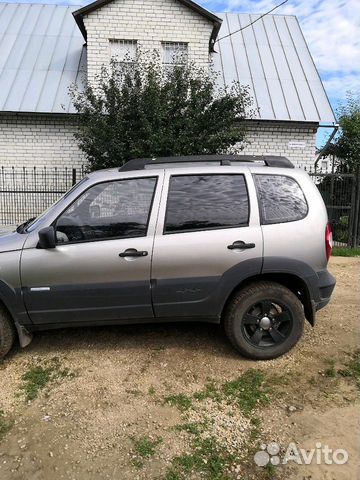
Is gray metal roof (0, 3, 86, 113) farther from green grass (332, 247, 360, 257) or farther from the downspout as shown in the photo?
green grass (332, 247, 360, 257)

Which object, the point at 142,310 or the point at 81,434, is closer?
the point at 81,434

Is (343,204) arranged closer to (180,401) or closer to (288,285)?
(288,285)

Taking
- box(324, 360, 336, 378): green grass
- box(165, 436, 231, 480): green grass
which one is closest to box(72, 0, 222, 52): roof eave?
box(324, 360, 336, 378): green grass

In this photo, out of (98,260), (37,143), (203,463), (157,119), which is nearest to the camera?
(203,463)

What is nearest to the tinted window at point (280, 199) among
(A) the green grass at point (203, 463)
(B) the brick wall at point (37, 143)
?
(A) the green grass at point (203, 463)

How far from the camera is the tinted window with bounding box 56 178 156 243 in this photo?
365 cm

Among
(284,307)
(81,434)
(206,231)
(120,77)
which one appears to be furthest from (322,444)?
(120,77)

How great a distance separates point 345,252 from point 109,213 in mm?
7289

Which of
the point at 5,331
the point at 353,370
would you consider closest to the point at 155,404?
the point at 5,331

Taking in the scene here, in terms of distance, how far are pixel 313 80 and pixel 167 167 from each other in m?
10.6

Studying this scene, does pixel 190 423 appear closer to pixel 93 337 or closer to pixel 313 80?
pixel 93 337

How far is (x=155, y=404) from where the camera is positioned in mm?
3211

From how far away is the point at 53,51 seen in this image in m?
13.0

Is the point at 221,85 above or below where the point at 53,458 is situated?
above
